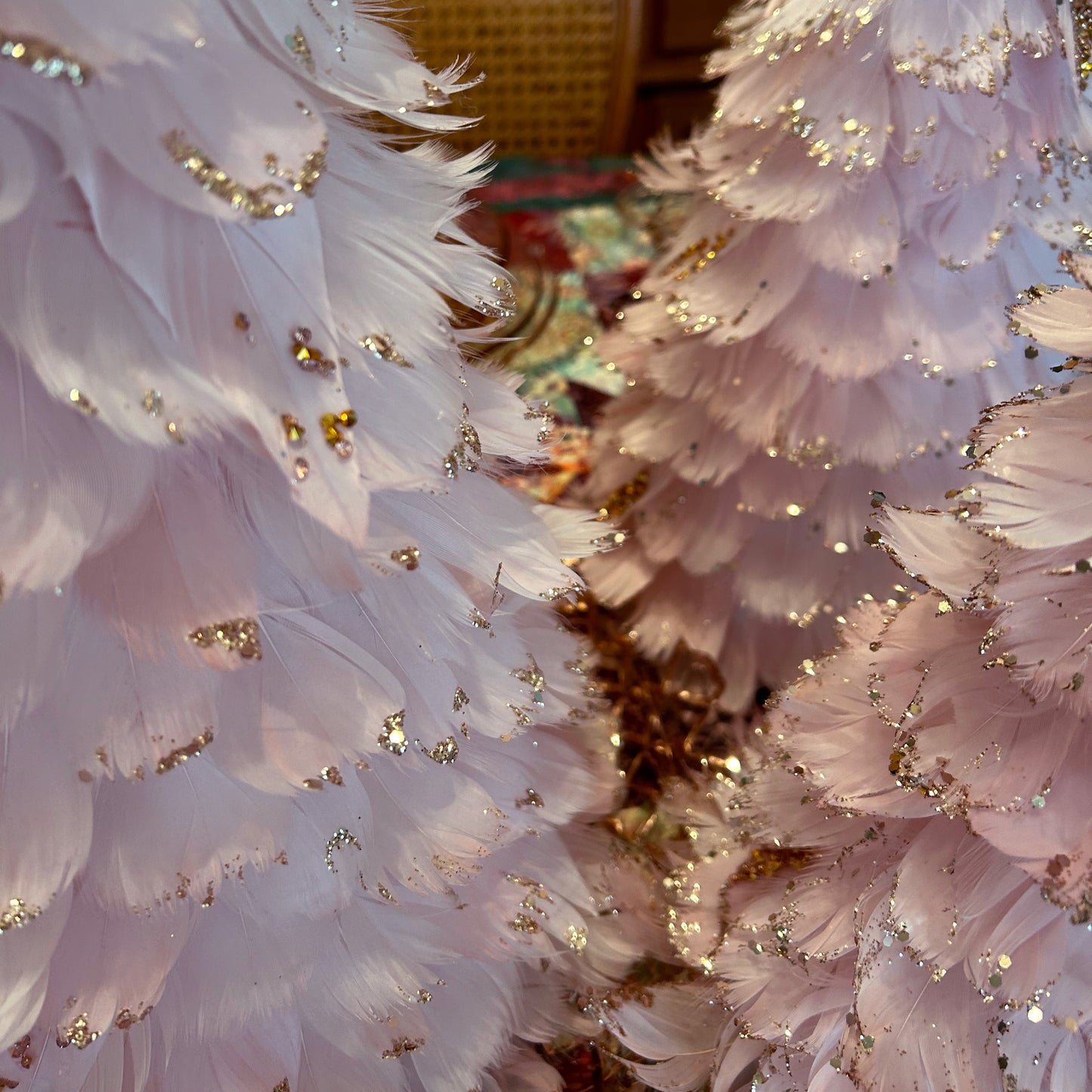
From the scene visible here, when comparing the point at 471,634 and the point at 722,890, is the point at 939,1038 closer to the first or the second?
the point at 722,890

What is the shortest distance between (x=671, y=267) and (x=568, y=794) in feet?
1.11

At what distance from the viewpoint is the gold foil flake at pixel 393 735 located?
340 mm

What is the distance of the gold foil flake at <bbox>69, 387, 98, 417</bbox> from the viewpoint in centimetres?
27

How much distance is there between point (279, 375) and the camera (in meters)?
0.29

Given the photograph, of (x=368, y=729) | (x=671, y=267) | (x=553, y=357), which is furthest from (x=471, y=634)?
(x=553, y=357)

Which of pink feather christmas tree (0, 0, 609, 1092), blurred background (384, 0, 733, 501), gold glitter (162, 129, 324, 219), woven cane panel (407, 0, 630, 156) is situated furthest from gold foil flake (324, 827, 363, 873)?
woven cane panel (407, 0, 630, 156)

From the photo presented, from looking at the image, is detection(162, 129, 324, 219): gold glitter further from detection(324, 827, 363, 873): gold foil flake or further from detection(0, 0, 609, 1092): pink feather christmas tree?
detection(324, 827, 363, 873): gold foil flake

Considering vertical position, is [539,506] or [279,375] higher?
[279,375]

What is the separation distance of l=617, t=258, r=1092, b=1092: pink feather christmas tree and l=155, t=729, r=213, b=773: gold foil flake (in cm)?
23

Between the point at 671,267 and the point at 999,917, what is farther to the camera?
the point at 671,267

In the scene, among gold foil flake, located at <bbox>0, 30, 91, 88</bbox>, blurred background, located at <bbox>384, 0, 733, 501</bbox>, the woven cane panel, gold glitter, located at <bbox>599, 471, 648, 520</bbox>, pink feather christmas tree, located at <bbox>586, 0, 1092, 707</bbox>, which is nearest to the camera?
gold foil flake, located at <bbox>0, 30, 91, 88</bbox>

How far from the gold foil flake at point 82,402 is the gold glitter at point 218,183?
2.5 inches

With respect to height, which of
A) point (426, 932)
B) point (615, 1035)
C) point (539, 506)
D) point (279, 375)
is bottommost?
point (615, 1035)

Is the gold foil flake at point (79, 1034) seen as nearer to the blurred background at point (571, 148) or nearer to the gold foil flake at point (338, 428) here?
the gold foil flake at point (338, 428)
